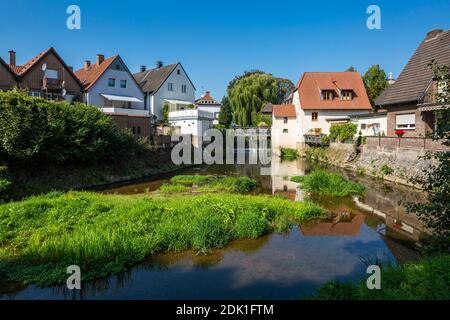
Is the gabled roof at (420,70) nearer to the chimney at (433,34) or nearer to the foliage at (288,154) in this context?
the chimney at (433,34)

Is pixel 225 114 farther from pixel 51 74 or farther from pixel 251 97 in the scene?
pixel 51 74

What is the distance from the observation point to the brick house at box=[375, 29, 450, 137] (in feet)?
78.1

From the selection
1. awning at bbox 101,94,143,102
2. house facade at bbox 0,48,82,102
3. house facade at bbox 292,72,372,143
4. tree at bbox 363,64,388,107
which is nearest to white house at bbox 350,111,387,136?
house facade at bbox 292,72,372,143

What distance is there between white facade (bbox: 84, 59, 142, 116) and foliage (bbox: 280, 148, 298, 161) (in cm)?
1822

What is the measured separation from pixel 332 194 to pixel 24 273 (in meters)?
15.2

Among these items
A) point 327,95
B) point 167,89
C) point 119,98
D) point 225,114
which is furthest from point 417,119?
point 225,114

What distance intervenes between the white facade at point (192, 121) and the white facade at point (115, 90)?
4502 mm

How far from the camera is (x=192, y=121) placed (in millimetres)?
37906

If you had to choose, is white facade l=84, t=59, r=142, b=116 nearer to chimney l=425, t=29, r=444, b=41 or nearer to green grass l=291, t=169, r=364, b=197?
green grass l=291, t=169, r=364, b=197

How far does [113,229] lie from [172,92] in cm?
3598

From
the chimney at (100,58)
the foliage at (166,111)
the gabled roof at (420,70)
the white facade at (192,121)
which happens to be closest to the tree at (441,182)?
the gabled roof at (420,70)

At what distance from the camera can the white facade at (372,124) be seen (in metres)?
30.3

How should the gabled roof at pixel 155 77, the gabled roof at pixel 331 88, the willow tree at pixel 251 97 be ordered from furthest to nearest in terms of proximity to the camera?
the willow tree at pixel 251 97 < the gabled roof at pixel 155 77 < the gabled roof at pixel 331 88
